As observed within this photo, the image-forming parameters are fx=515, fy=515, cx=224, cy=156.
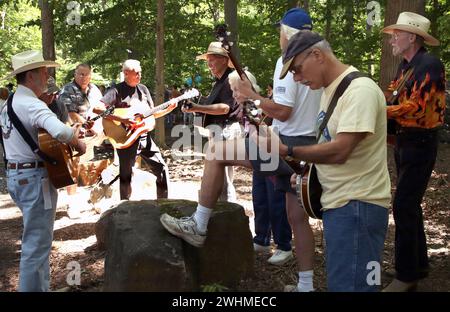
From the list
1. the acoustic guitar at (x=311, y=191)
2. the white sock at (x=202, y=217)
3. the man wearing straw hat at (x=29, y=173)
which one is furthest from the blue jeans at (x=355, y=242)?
the man wearing straw hat at (x=29, y=173)

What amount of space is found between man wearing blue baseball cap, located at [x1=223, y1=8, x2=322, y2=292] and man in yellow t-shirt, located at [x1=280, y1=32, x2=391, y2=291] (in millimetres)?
950

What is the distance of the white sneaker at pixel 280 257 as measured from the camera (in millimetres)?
5180

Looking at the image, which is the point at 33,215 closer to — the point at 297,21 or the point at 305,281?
the point at 305,281

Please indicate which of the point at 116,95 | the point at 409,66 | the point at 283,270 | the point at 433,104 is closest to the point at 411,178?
the point at 433,104

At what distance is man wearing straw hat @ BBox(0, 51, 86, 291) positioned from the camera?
4262mm

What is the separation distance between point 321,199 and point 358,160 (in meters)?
0.34

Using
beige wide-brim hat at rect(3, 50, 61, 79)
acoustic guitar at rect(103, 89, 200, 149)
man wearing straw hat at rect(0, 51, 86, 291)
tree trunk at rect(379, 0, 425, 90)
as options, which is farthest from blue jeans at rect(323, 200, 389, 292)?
tree trunk at rect(379, 0, 425, 90)

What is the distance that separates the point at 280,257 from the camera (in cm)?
520

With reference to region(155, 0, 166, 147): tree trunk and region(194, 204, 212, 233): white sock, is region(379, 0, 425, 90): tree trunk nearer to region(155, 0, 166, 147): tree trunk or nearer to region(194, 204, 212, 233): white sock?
region(155, 0, 166, 147): tree trunk

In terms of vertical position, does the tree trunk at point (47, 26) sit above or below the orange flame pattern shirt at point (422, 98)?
above

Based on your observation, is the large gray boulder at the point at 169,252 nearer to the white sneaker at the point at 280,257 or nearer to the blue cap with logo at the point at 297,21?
the white sneaker at the point at 280,257

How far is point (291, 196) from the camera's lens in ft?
14.5

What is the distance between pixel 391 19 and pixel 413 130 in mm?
5496

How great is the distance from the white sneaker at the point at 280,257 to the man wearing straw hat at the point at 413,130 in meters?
1.10
